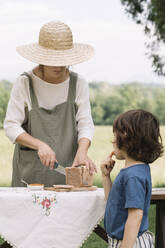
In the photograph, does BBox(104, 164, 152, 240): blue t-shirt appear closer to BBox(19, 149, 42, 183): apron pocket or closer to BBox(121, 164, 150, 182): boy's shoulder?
BBox(121, 164, 150, 182): boy's shoulder

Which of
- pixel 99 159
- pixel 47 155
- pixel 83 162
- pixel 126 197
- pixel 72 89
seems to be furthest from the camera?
pixel 99 159

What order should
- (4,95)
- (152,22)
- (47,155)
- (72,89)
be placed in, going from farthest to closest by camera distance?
(4,95) → (152,22) → (72,89) → (47,155)

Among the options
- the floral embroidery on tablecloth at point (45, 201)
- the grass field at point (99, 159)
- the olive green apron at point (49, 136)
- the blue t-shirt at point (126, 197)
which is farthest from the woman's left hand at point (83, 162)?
the grass field at point (99, 159)

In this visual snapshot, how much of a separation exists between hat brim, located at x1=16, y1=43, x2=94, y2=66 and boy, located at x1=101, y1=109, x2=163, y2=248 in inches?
31.7

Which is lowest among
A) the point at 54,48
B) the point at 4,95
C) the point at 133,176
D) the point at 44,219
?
the point at 4,95

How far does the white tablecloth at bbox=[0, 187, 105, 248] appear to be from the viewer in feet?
9.61

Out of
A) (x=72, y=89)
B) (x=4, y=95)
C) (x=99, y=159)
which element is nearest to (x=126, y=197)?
(x=72, y=89)

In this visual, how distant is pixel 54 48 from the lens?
3.42 m

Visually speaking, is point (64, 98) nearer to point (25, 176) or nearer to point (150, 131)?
point (25, 176)

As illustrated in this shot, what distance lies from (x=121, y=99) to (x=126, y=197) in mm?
15093

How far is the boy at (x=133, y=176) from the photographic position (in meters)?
2.58

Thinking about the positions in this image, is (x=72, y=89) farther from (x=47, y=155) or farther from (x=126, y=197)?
(x=126, y=197)

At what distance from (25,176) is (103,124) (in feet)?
42.4

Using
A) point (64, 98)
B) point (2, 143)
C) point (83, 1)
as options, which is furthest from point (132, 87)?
point (64, 98)
